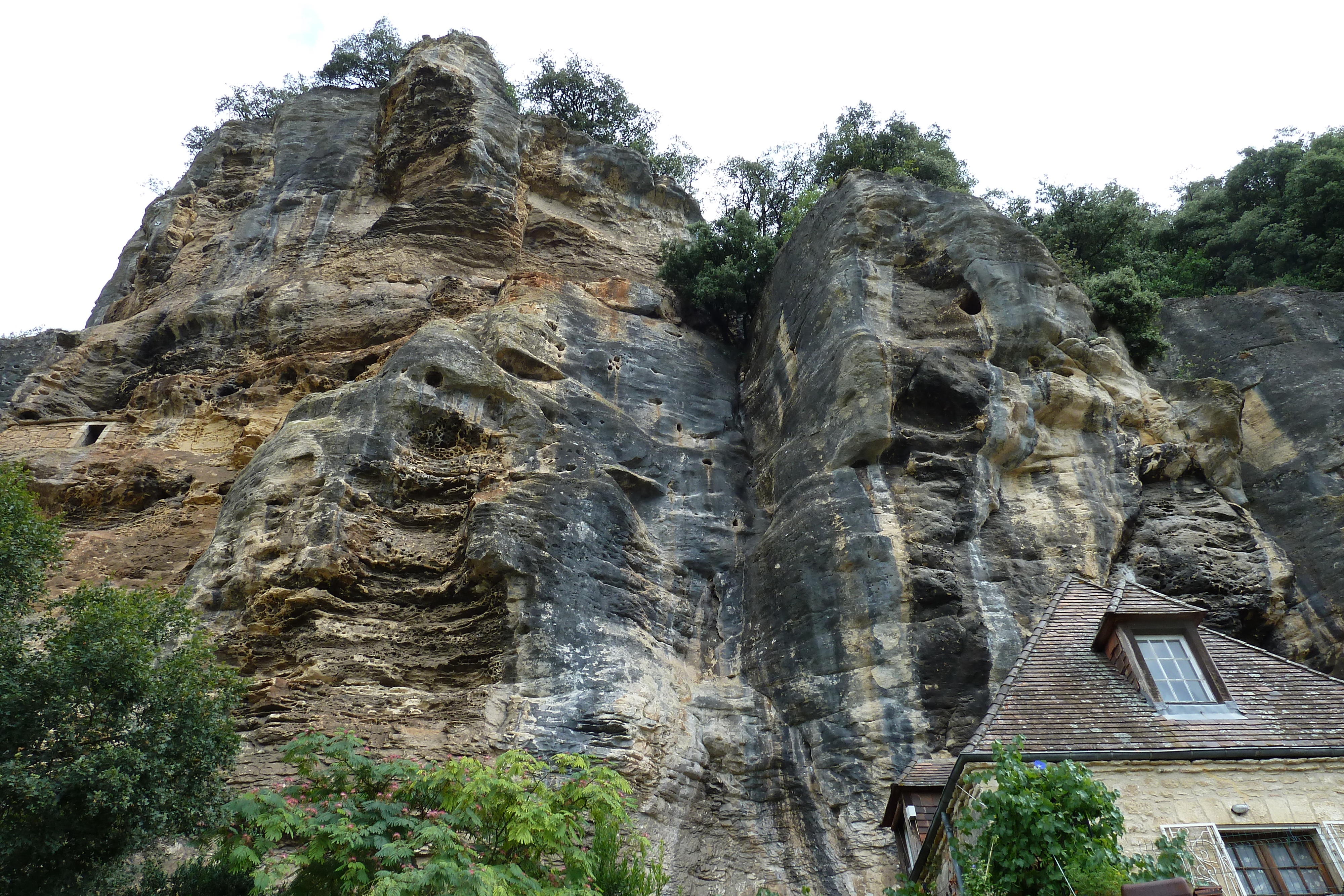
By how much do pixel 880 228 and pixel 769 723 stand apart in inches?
419

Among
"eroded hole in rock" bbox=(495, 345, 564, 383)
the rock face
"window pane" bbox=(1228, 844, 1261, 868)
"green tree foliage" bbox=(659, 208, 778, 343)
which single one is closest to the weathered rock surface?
the rock face

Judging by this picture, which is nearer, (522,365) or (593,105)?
(522,365)

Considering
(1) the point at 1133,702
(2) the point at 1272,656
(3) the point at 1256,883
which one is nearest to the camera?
(3) the point at 1256,883

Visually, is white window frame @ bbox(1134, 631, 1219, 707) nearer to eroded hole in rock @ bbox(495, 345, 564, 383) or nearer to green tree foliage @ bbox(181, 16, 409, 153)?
eroded hole in rock @ bbox(495, 345, 564, 383)

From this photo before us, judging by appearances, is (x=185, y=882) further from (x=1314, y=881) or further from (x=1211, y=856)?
(x=1314, y=881)

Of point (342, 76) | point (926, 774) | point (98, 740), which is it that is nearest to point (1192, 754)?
point (926, 774)

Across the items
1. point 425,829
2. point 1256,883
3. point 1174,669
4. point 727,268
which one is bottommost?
point 1256,883

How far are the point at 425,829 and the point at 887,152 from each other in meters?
23.7

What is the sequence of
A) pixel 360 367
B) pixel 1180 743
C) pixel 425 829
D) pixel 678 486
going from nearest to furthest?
pixel 425 829 → pixel 1180 743 → pixel 678 486 → pixel 360 367

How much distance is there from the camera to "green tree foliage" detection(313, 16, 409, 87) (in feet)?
106

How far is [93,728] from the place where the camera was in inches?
375

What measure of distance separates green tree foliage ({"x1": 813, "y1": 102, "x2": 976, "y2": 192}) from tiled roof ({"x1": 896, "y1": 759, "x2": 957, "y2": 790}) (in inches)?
680

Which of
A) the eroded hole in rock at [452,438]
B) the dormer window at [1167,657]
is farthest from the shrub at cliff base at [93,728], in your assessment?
the dormer window at [1167,657]

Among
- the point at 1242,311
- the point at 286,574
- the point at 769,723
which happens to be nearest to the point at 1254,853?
the point at 769,723
